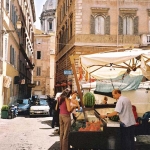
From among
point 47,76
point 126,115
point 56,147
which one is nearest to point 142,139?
point 126,115

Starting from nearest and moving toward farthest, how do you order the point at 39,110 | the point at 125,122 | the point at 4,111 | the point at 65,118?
the point at 125,122 → the point at 65,118 → the point at 4,111 → the point at 39,110

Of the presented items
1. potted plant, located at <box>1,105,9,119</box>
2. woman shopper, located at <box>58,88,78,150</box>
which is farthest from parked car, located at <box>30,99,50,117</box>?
woman shopper, located at <box>58,88,78,150</box>

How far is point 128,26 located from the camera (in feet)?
100

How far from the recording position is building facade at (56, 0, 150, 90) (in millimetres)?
29766

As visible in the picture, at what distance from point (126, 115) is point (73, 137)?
1.35 metres

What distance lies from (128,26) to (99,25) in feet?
8.41

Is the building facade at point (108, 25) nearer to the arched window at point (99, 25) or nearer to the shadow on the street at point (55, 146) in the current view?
the arched window at point (99, 25)

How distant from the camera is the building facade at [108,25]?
29.8 meters

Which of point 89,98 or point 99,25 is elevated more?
point 99,25

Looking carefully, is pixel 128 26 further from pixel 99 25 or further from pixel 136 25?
pixel 99 25

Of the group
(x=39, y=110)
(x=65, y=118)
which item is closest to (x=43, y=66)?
(x=39, y=110)

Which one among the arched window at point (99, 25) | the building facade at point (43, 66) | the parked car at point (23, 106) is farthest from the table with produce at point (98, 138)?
the building facade at point (43, 66)

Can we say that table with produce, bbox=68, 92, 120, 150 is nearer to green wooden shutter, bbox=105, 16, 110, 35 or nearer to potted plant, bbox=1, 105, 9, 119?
potted plant, bbox=1, 105, 9, 119

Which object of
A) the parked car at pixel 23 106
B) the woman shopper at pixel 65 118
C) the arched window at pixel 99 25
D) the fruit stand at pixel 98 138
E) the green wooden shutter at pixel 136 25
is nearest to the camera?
the fruit stand at pixel 98 138
